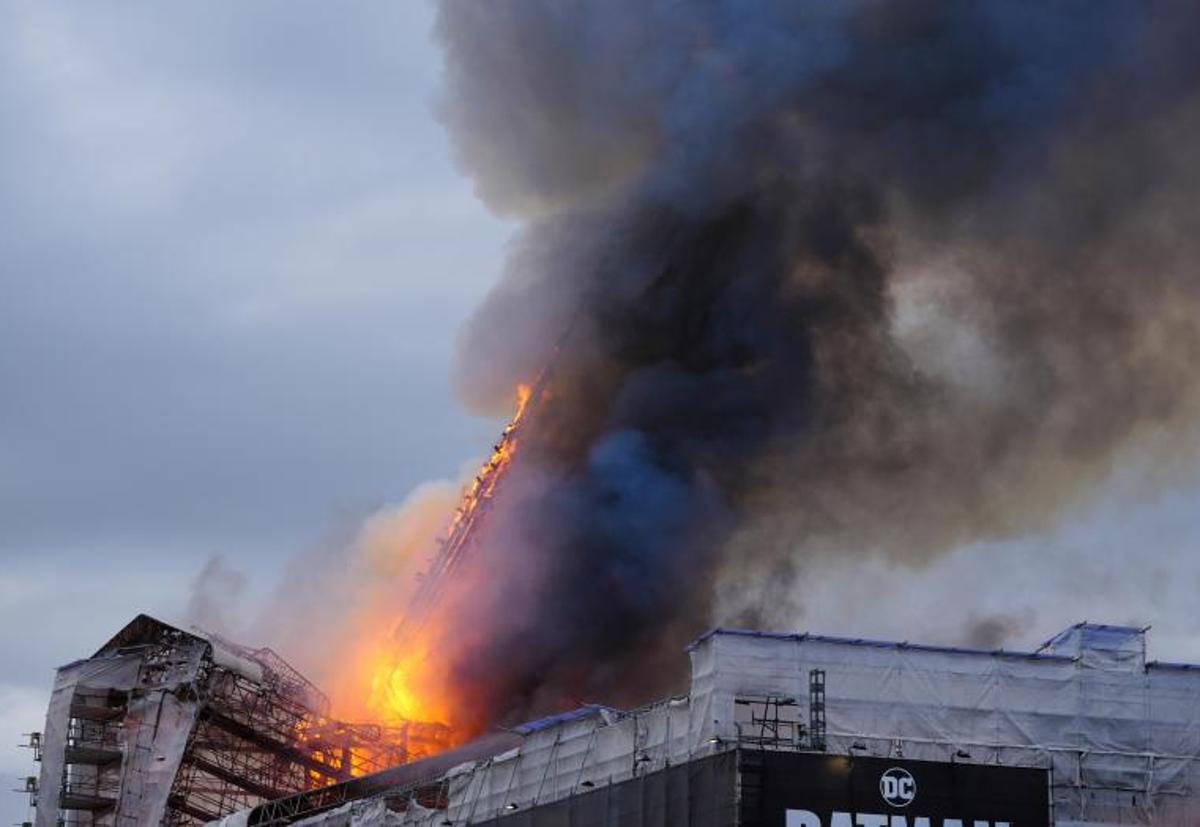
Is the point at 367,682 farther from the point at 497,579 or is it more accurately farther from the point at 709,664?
the point at 709,664

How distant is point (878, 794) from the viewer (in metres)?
92.8

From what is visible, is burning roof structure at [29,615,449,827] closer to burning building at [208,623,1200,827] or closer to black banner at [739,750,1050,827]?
burning building at [208,623,1200,827]

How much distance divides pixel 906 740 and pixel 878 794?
436 cm

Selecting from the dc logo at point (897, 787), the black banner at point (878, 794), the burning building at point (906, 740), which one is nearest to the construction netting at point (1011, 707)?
the burning building at point (906, 740)

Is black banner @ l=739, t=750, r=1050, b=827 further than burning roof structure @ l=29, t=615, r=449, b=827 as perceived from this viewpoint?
No

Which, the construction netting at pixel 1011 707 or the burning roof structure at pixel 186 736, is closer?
the construction netting at pixel 1011 707

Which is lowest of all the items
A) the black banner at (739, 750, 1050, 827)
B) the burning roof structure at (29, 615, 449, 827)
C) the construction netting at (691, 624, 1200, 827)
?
the black banner at (739, 750, 1050, 827)

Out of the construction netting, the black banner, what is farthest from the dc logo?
the construction netting

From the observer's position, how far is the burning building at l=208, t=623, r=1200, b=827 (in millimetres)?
92812

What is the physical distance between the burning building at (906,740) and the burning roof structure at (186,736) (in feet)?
130

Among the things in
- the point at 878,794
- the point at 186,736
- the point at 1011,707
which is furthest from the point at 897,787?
the point at 186,736

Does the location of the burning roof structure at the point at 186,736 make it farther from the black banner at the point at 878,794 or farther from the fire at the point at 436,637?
the black banner at the point at 878,794

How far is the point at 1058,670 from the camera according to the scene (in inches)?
3927

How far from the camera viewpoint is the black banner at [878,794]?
92.0m
